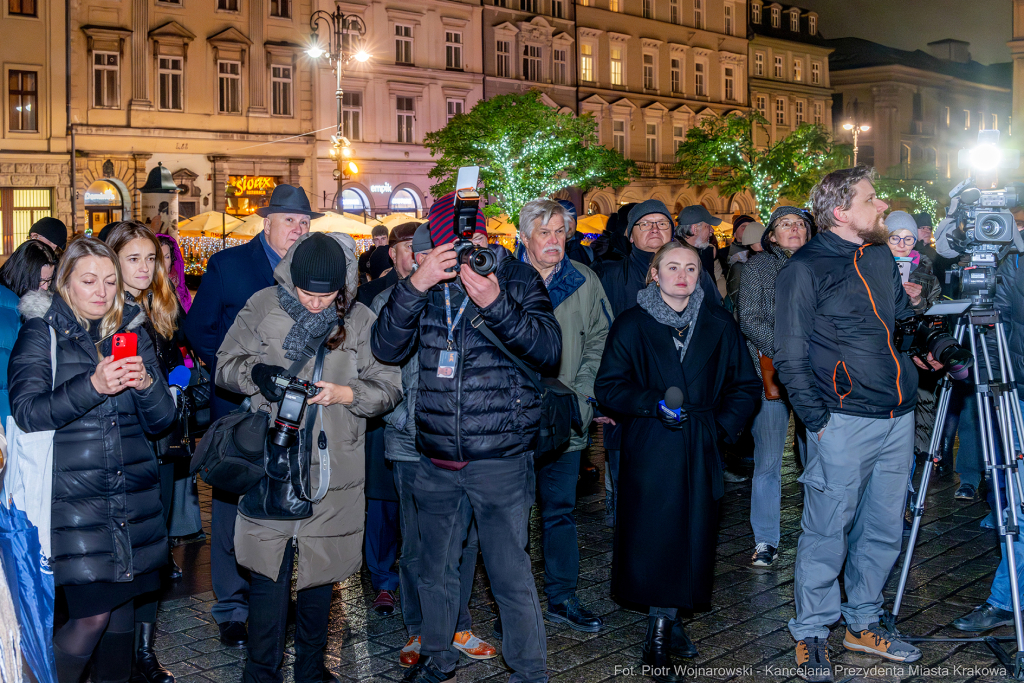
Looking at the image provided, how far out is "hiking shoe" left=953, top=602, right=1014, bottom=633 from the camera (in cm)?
549

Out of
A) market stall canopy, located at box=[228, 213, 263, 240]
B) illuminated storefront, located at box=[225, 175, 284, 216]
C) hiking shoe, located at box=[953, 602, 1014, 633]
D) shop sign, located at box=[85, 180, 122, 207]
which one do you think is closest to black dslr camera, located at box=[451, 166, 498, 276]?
hiking shoe, located at box=[953, 602, 1014, 633]

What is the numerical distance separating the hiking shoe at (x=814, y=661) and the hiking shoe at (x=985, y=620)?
0.97 metres

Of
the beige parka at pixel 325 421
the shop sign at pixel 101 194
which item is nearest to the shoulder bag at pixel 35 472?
the beige parka at pixel 325 421

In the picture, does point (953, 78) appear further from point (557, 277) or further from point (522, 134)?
point (557, 277)

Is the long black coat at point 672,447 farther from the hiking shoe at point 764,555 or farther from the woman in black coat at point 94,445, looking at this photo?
the woman in black coat at point 94,445

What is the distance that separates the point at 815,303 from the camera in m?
5.06

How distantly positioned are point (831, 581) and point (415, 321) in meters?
2.53

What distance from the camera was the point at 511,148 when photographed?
135ft

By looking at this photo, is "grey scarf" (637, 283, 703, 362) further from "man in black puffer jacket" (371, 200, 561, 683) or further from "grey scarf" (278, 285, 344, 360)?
"grey scarf" (278, 285, 344, 360)

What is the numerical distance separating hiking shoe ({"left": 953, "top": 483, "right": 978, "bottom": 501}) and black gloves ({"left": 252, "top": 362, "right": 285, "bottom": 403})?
256 inches

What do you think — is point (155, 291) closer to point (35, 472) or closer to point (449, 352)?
point (35, 472)

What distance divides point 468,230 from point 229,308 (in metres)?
2.00

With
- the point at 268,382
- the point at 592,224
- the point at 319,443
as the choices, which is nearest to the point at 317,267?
the point at 268,382

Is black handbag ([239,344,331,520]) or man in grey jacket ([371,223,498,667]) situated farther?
man in grey jacket ([371,223,498,667])
